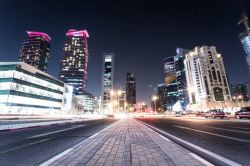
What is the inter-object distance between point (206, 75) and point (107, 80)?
115 m

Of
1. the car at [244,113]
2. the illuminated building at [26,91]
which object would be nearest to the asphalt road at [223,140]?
the car at [244,113]

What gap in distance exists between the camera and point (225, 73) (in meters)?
183

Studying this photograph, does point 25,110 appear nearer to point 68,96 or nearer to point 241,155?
point 68,96

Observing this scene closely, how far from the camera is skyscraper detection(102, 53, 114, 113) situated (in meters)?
105

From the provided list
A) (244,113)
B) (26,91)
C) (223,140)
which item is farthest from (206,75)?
(223,140)

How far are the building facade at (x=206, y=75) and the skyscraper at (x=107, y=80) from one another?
102m

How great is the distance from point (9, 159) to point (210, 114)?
41.4 m

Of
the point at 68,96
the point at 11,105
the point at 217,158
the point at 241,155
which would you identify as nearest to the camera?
the point at 217,158

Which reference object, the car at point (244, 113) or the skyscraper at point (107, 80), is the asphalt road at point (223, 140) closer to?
the car at point (244, 113)

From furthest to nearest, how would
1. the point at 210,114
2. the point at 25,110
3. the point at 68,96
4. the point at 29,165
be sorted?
the point at 68,96 < the point at 25,110 < the point at 210,114 < the point at 29,165

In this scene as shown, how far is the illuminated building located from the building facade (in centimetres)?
13959

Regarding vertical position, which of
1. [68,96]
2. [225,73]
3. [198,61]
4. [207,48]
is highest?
[207,48]

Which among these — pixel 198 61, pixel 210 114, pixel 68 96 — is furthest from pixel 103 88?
pixel 198 61

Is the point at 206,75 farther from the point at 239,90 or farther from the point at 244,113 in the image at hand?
the point at 244,113
